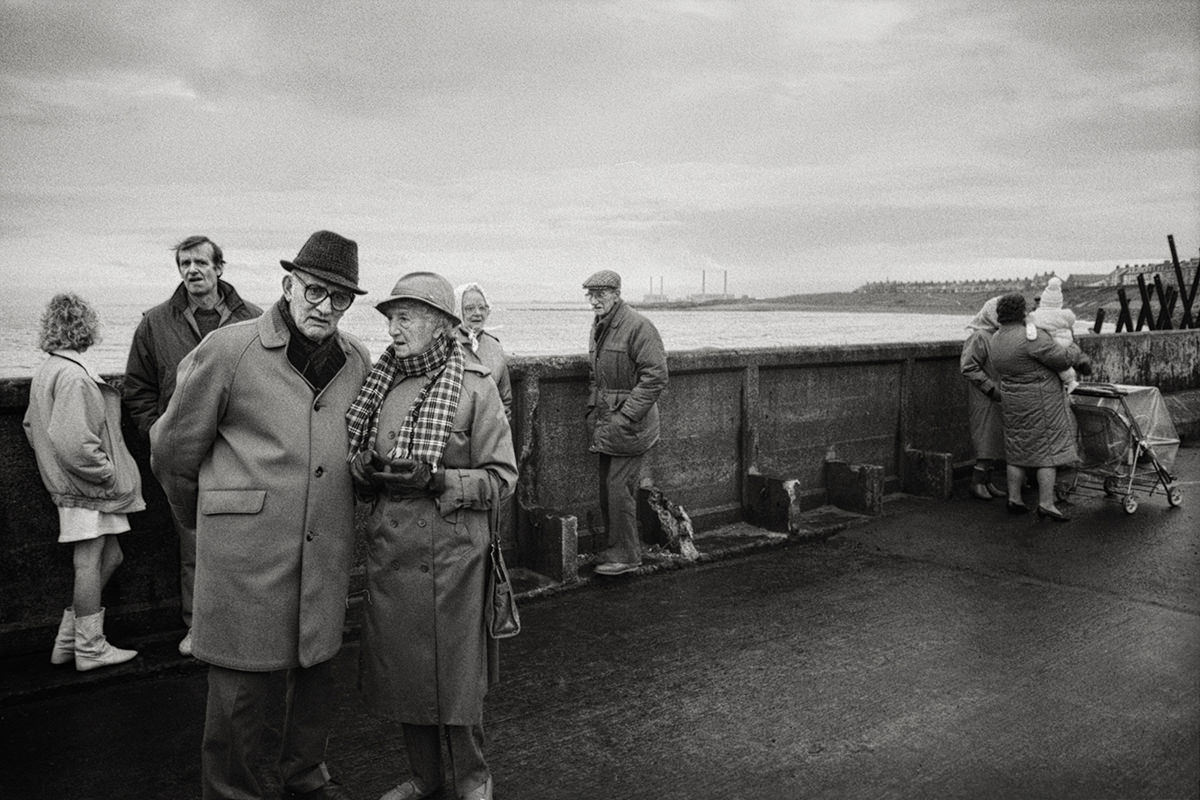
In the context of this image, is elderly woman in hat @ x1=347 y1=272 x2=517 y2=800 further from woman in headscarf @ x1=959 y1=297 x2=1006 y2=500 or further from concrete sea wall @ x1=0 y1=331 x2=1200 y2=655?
woman in headscarf @ x1=959 y1=297 x2=1006 y2=500

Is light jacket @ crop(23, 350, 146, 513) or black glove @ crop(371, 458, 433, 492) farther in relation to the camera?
light jacket @ crop(23, 350, 146, 513)

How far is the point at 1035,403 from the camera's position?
8.19 metres

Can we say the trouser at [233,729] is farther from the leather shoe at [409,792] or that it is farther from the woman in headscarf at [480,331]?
the woman in headscarf at [480,331]

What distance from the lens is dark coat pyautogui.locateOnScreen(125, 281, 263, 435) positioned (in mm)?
4734

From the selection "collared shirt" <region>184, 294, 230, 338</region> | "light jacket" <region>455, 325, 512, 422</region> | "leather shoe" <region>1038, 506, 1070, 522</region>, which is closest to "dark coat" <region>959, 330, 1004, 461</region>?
"leather shoe" <region>1038, 506, 1070, 522</region>

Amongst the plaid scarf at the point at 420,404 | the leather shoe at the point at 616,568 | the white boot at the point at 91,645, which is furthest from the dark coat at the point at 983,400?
the white boot at the point at 91,645

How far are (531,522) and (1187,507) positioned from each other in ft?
20.0

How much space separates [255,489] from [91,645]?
216 centimetres

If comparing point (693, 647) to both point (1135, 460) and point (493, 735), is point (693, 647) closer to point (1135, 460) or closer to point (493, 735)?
point (493, 735)

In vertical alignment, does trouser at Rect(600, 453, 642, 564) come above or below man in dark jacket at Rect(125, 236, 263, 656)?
below

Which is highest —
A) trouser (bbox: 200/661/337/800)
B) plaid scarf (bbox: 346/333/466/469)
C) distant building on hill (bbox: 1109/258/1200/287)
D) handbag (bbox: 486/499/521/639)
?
distant building on hill (bbox: 1109/258/1200/287)

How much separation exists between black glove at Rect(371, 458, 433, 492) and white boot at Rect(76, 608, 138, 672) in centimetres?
233

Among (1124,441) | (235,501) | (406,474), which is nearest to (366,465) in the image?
(406,474)

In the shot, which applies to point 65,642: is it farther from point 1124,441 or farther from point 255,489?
point 1124,441
